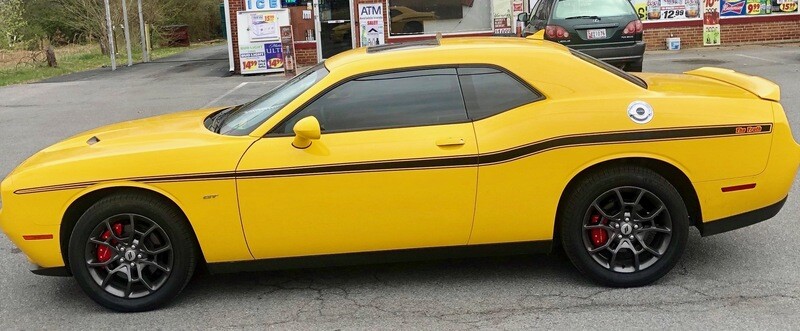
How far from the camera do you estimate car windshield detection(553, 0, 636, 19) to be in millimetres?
12625

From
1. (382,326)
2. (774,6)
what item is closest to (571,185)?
(382,326)

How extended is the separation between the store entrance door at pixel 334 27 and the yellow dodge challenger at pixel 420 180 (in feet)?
49.4

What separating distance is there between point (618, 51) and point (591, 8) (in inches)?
35.4

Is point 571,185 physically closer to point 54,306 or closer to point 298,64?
point 54,306

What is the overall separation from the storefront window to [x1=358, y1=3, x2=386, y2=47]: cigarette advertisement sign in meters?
0.37

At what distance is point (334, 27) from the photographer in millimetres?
19578

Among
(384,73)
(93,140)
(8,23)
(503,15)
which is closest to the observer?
(384,73)

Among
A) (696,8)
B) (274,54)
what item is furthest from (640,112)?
(696,8)

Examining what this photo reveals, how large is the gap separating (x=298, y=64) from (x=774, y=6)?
11603 mm

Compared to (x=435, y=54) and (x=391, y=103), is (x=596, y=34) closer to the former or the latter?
(x=435, y=54)

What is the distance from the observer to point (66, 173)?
4414 millimetres

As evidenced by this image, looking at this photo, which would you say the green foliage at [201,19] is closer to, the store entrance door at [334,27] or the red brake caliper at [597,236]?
the store entrance door at [334,27]

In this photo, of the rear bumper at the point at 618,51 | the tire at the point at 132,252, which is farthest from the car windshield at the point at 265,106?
the rear bumper at the point at 618,51

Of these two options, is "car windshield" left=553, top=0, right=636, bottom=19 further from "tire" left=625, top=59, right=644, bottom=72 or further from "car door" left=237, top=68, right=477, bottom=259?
"car door" left=237, top=68, right=477, bottom=259
